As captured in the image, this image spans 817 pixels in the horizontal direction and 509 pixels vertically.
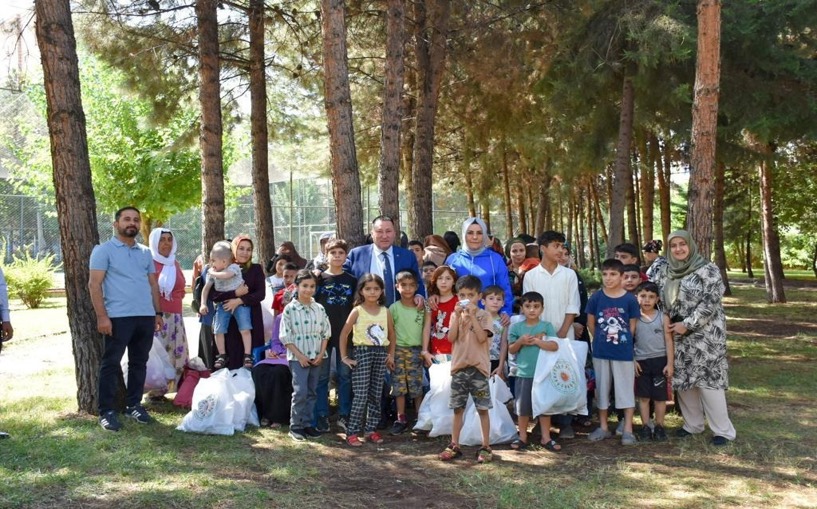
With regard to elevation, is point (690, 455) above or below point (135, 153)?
below

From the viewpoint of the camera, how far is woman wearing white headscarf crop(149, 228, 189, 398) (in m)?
7.15

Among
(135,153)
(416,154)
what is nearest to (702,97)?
(416,154)

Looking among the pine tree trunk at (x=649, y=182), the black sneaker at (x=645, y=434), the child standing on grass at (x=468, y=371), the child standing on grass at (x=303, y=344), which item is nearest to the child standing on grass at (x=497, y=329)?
the child standing on grass at (x=468, y=371)

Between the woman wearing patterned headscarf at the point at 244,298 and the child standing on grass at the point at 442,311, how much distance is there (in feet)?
5.33

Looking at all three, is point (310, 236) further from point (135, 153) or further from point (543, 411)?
point (543, 411)

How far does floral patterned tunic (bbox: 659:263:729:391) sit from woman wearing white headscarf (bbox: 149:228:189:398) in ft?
15.2

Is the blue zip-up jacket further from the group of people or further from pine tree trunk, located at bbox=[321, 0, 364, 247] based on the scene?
pine tree trunk, located at bbox=[321, 0, 364, 247]

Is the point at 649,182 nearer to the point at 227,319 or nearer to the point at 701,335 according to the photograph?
the point at 701,335

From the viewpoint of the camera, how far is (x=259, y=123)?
11.7 metres

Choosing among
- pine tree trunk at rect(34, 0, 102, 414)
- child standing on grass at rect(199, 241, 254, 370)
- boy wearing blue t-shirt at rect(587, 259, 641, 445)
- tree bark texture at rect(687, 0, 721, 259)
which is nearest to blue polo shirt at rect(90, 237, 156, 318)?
pine tree trunk at rect(34, 0, 102, 414)

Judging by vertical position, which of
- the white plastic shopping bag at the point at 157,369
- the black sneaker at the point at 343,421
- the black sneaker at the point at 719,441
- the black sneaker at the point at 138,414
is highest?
the white plastic shopping bag at the point at 157,369

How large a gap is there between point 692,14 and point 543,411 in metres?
7.38

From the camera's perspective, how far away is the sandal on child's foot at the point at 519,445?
5582 mm

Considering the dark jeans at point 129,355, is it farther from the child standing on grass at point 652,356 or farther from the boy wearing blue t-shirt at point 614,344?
the child standing on grass at point 652,356
